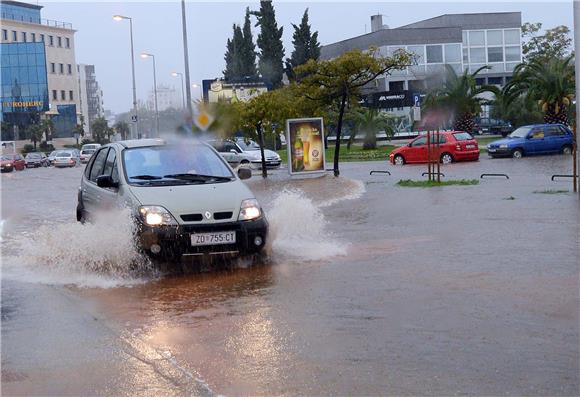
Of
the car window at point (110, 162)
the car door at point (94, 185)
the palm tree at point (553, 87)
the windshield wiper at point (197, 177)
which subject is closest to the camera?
the windshield wiper at point (197, 177)

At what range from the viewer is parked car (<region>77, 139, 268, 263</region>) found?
9125 mm

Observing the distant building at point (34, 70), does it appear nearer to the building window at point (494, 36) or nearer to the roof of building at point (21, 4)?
the roof of building at point (21, 4)

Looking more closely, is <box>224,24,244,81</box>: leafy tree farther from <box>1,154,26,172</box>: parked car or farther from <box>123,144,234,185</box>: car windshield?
<box>123,144,234,185</box>: car windshield

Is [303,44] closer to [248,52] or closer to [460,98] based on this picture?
[248,52]

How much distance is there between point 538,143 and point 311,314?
3071 cm

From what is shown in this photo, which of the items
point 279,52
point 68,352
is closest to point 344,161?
point 279,52

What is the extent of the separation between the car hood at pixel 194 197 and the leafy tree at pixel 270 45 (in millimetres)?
57706

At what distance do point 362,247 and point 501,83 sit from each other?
7303 cm

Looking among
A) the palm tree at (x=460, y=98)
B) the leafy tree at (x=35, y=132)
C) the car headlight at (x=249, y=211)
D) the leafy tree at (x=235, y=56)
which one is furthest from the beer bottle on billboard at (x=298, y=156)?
the leafy tree at (x=35, y=132)

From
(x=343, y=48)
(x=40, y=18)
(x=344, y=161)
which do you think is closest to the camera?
(x=344, y=161)

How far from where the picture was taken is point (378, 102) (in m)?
68.6

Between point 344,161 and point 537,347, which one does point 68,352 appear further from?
point 344,161

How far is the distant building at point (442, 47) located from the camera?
69.4m

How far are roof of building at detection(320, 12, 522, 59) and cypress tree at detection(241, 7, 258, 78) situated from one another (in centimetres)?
888
